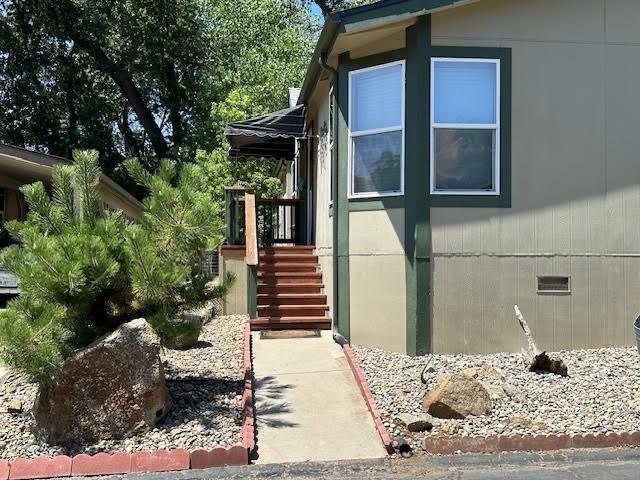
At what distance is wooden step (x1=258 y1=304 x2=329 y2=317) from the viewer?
8531 millimetres

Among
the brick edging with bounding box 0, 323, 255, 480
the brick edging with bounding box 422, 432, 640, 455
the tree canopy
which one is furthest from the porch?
the tree canopy

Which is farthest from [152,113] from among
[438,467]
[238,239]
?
[438,467]

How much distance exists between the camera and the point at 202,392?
602 cm

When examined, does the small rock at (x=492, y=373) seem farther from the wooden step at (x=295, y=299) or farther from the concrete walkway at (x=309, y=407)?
the wooden step at (x=295, y=299)

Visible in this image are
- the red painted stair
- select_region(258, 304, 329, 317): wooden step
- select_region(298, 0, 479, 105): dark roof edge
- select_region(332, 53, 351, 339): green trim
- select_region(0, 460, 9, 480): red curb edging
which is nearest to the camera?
select_region(0, 460, 9, 480): red curb edging

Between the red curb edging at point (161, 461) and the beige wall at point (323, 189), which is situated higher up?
the beige wall at point (323, 189)

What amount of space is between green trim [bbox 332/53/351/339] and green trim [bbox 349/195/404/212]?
0.11 m

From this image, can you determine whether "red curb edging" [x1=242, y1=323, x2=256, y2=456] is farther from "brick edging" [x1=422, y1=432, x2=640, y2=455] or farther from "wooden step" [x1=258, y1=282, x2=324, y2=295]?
"wooden step" [x1=258, y1=282, x2=324, y2=295]

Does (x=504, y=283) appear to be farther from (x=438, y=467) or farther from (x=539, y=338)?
(x=438, y=467)

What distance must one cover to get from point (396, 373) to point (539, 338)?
2001 millimetres

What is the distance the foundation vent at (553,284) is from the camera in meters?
7.43

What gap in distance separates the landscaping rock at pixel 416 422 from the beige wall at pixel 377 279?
1.96 m

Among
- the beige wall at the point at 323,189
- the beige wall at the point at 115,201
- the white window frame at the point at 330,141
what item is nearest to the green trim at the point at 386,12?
the white window frame at the point at 330,141

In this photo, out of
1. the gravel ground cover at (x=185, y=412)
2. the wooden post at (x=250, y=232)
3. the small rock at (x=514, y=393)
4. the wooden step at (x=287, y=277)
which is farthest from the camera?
the wooden step at (x=287, y=277)
